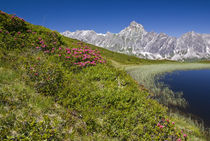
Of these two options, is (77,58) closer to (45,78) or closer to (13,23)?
(45,78)

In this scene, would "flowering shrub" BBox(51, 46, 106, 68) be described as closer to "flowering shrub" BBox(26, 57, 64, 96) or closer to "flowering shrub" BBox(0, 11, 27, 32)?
"flowering shrub" BBox(26, 57, 64, 96)

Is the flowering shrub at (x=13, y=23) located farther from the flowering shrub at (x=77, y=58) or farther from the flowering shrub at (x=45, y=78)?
the flowering shrub at (x=45, y=78)

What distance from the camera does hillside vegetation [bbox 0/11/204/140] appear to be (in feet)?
14.4

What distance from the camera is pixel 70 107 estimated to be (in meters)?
6.77

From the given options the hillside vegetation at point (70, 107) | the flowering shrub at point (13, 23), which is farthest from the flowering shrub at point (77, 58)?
the flowering shrub at point (13, 23)

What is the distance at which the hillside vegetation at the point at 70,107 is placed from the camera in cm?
440

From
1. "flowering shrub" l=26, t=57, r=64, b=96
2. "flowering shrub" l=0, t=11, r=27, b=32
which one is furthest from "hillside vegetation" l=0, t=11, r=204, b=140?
"flowering shrub" l=0, t=11, r=27, b=32

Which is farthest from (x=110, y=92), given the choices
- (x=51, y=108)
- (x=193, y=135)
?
(x=193, y=135)

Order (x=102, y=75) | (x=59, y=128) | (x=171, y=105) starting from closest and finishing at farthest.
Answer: (x=59, y=128) → (x=102, y=75) → (x=171, y=105)

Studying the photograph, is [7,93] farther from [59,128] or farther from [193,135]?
[193,135]

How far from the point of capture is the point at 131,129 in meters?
5.77

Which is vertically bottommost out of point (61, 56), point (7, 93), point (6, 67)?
point (7, 93)

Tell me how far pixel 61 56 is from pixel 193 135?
1321cm

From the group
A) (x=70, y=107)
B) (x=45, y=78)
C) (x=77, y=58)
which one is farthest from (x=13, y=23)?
(x=70, y=107)
